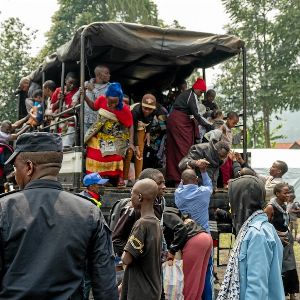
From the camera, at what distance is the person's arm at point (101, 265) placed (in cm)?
315

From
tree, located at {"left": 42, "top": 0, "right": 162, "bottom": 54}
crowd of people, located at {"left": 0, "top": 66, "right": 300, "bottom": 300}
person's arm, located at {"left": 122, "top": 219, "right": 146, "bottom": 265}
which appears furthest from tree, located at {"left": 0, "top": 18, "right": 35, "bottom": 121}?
person's arm, located at {"left": 122, "top": 219, "right": 146, "bottom": 265}

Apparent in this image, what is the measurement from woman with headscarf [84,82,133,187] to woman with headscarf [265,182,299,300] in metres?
1.92

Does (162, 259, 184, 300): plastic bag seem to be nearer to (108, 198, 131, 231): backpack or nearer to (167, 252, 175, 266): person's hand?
(167, 252, 175, 266): person's hand

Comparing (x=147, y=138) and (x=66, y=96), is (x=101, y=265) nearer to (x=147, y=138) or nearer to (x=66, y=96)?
(x=147, y=138)

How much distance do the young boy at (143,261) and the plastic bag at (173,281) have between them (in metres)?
1.13

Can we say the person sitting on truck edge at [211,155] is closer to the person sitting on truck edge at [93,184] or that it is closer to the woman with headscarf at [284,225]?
the woman with headscarf at [284,225]

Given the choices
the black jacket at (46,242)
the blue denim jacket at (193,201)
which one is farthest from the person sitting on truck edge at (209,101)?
the black jacket at (46,242)

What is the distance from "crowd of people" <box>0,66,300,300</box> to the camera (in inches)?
118

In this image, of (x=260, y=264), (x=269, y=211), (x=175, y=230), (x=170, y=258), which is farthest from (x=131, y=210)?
(x=269, y=211)

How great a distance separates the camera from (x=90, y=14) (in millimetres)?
38281

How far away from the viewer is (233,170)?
9.46 metres

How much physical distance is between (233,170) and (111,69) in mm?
2590

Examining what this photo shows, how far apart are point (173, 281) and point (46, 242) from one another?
3.28 metres

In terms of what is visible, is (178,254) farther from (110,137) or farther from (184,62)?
(184,62)
